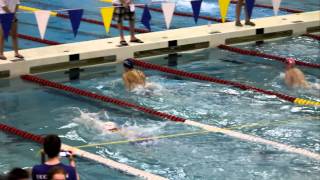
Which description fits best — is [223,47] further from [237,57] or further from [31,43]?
[31,43]

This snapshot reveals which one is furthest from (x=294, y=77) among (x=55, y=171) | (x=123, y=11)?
(x=55, y=171)

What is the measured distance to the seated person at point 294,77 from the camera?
713 cm

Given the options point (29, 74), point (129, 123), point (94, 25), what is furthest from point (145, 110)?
point (94, 25)

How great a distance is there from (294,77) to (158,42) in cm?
219

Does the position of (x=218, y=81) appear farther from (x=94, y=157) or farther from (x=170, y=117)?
(x=94, y=157)

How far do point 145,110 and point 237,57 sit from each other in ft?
8.19

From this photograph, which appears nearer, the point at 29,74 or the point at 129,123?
the point at 129,123

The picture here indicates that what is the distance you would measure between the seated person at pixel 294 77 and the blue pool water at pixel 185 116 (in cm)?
11

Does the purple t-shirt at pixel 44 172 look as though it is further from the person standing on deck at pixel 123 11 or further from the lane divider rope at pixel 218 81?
the person standing on deck at pixel 123 11

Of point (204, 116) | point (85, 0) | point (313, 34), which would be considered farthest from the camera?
point (85, 0)

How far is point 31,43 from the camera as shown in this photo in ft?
29.8

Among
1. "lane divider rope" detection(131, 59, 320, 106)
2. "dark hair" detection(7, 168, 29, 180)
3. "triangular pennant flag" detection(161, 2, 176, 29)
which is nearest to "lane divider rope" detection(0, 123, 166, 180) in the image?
"dark hair" detection(7, 168, 29, 180)

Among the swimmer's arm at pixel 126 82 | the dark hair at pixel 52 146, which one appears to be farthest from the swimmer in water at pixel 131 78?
the dark hair at pixel 52 146

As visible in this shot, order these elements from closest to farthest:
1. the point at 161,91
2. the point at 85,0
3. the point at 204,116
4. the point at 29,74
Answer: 1. the point at 204,116
2. the point at 161,91
3. the point at 29,74
4. the point at 85,0
